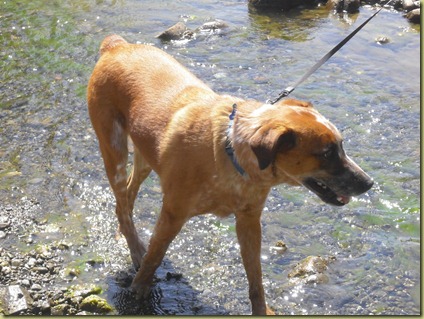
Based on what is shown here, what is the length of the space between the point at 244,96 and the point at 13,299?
499 cm

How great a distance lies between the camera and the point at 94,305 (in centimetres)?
544

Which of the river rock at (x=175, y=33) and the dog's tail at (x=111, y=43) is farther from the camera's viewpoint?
the river rock at (x=175, y=33)

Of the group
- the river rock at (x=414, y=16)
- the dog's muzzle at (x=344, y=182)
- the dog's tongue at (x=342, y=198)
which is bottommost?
the river rock at (x=414, y=16)

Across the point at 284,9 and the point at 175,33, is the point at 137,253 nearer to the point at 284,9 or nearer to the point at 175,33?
the point at 175,33

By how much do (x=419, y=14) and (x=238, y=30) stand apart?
134 inches

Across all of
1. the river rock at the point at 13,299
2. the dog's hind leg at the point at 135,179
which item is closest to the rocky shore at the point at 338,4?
the dog's hind leg at the point at 135,179

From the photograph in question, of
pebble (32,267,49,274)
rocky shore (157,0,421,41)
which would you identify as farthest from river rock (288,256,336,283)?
rocky shore (157,0,421,41)

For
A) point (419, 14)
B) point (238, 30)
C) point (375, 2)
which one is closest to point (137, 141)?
point (238, 30)

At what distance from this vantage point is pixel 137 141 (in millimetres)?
5781

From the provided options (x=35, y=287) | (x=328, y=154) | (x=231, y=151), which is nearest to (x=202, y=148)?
(x=231, y=151)

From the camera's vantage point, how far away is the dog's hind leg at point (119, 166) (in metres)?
6.04

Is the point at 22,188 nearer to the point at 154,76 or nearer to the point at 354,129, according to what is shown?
the point at 154,76

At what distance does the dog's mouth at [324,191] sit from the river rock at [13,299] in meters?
2.45

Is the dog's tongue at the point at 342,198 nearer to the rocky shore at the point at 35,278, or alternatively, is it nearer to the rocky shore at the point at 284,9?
the rocky shore at the point at 35,278
